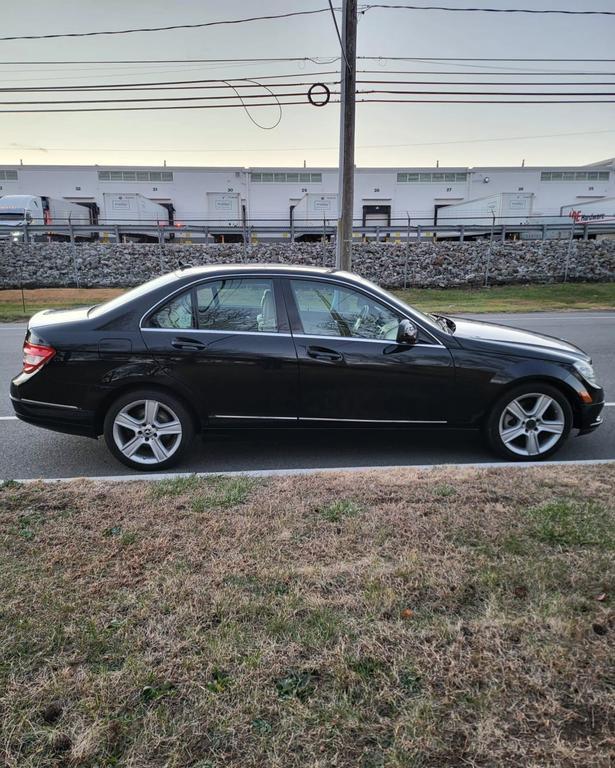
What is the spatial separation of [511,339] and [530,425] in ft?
2.50

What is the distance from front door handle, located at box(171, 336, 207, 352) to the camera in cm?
433

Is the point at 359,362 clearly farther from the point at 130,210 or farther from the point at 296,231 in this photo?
the point at 130,210

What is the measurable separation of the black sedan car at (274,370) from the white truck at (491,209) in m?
26.1

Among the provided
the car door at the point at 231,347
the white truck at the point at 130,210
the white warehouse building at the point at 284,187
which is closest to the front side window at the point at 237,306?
the car door at the point at 231,347

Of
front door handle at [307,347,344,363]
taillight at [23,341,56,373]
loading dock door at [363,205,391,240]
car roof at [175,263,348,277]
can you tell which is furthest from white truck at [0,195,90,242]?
front door handle at [307,347,344,363]

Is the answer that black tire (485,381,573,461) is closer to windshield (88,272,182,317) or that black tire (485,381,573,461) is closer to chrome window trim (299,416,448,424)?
chrome window trim (299,416,448,424)

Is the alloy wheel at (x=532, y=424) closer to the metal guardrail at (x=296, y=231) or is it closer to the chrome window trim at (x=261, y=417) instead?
the chrome window trim at (x=261, y=417)

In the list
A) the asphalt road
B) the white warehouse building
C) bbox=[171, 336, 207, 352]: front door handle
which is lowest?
the asphalt road

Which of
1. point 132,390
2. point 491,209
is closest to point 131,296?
point 132,390

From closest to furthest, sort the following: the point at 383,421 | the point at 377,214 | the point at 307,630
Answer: the point at 307,630
the point at 383,421
the point at 377,214

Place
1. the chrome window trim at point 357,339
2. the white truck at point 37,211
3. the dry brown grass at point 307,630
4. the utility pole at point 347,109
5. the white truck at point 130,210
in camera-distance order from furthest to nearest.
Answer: the white truck at point 130,210
the white truck at point 37,211
the utility pole at point 347,109
the chrome window trim at point 357,339
the dry brown grass at point 307,630

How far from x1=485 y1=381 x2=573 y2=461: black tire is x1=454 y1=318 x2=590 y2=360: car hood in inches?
13.0

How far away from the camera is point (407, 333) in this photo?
4312mm

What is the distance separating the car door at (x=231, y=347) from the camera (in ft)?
14.2
